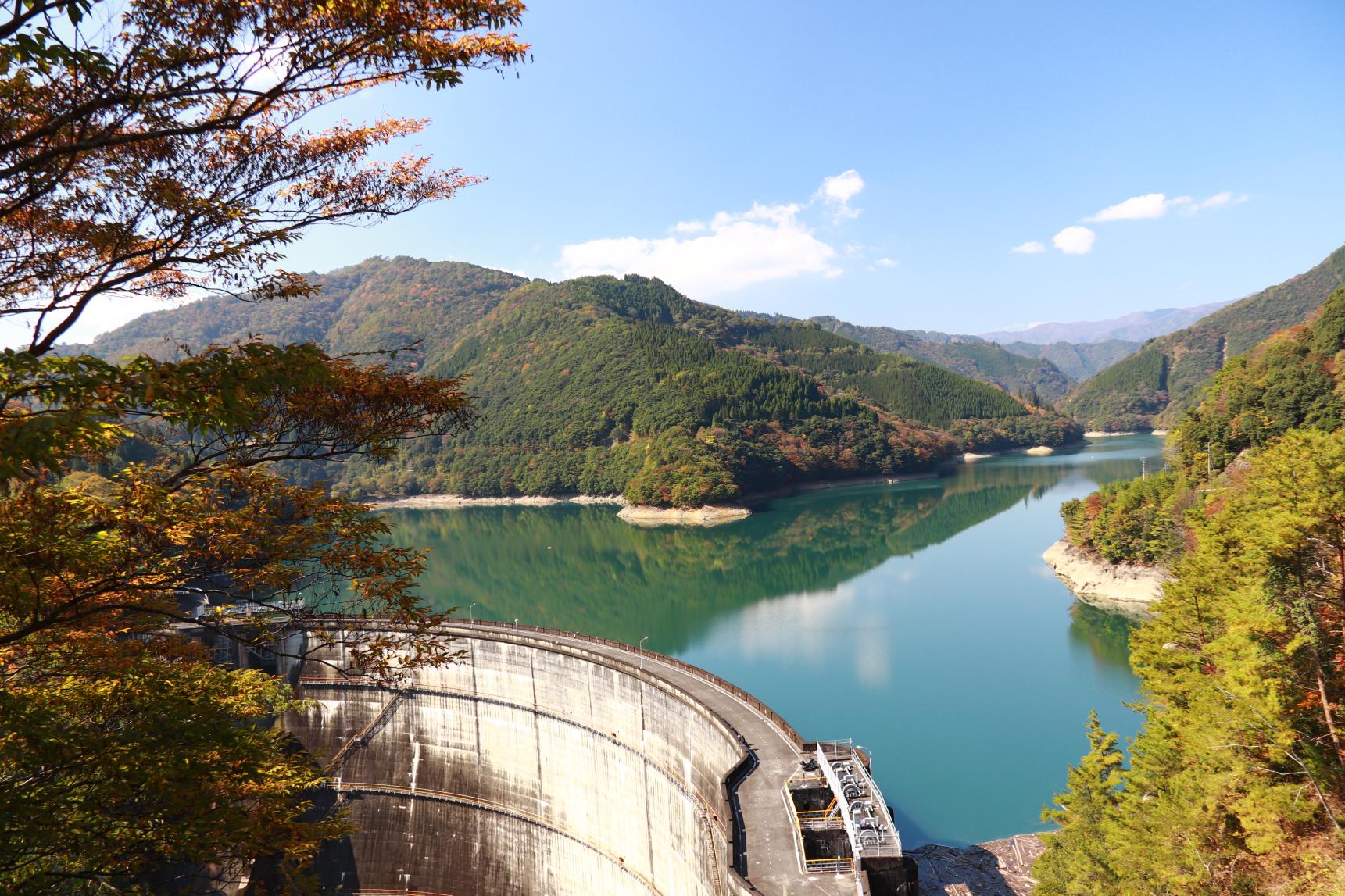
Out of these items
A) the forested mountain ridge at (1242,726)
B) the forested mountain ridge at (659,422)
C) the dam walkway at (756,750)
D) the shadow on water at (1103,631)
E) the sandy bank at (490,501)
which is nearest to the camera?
the forested mountain ridge at (1242,726)

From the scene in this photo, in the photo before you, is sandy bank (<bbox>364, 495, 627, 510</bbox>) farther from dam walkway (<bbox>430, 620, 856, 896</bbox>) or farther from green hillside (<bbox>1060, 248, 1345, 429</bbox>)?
green hillside (<bbox>1060, 248, 1345, 429</bbox>)

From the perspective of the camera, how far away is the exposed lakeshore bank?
287 ft

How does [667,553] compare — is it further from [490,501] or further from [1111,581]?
[490,501]

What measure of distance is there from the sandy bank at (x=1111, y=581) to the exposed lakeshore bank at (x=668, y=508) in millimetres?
38158

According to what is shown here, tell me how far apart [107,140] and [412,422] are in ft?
11.8

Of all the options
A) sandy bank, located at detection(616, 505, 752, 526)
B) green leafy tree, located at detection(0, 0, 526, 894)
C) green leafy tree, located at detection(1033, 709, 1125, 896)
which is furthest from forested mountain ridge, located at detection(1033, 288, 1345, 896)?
sandy bank, located at detection(616, 505, 752, 526)

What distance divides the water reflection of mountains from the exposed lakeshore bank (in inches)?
77.2

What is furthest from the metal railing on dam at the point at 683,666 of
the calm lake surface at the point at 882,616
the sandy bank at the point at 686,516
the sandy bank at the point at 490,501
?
the sandy bank at the point at 490,501

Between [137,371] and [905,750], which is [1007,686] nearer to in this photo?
[905,750]

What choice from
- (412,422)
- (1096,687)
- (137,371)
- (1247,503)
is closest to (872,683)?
(1096,687)

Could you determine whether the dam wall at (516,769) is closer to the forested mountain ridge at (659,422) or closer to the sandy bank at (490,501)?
the forested mountain ridge at (659,422)

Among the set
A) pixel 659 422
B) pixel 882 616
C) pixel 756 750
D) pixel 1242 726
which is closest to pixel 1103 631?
pixel 882 616

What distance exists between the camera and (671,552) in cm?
7331

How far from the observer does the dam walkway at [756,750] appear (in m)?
15.1
